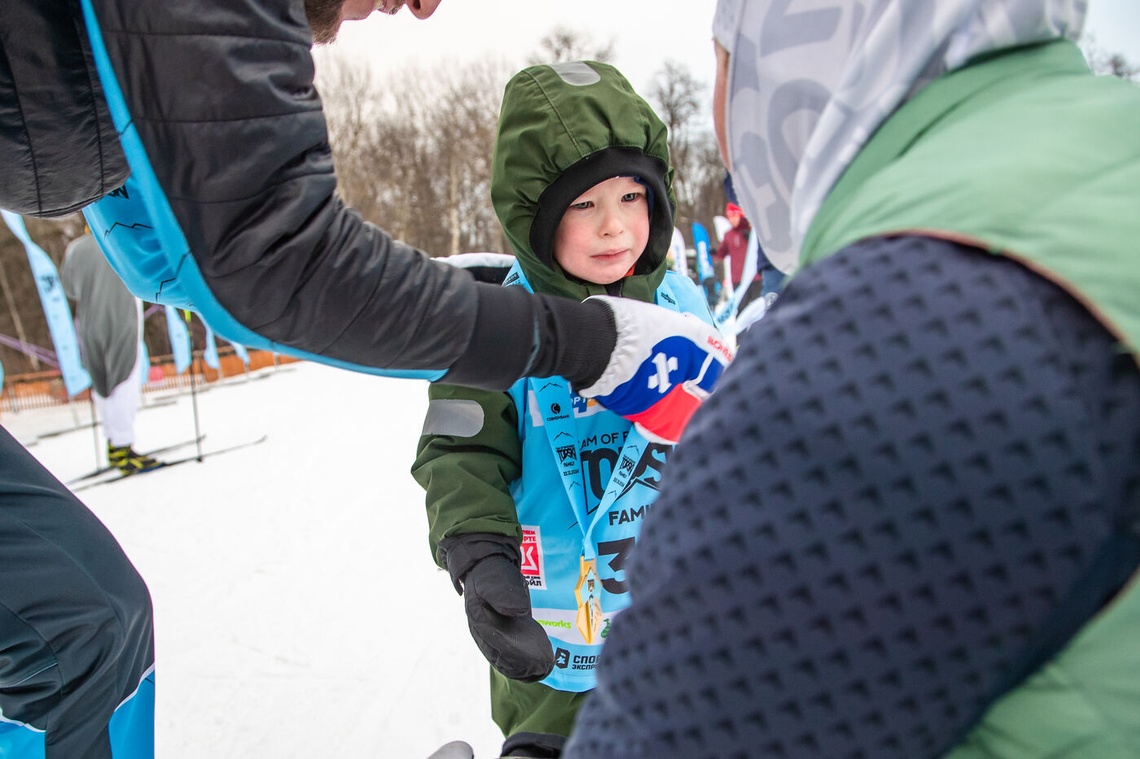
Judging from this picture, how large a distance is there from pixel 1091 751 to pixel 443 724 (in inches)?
88.8

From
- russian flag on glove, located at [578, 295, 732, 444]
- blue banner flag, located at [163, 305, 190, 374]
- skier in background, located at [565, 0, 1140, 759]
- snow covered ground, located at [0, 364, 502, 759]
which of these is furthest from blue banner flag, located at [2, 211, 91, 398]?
skier in background, located at [565, 0, 1140, 759]

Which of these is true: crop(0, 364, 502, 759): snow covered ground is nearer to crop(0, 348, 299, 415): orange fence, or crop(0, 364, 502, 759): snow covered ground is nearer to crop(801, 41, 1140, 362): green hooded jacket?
crop(801, 41, 1140, 362): green hooded jacket

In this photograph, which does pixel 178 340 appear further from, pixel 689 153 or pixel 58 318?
pixel 689 153

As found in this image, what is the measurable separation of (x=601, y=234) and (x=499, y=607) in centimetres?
85

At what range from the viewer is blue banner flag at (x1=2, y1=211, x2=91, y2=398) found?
6.33m

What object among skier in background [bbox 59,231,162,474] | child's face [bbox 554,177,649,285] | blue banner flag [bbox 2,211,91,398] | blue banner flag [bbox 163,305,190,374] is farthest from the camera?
blue banner flag [bbox 163,305,190,374]

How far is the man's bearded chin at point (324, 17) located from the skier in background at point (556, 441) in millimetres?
511

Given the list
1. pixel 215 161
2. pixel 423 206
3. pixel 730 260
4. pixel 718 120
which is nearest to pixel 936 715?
pixel 718 120

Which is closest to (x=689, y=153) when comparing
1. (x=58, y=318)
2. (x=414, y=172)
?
(x=414, y=172)

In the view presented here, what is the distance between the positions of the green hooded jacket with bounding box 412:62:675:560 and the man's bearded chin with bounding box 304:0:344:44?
511 mm

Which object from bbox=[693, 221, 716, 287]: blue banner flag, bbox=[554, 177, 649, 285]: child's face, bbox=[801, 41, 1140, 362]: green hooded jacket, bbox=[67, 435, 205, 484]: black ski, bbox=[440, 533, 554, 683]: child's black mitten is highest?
bbox=[801, 41, 1140, 362]: green hooded jacket

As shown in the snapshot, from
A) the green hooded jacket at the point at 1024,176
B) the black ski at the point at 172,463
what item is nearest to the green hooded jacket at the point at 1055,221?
the green hooded jacket at the point at 1024,176

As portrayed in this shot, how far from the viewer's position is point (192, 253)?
101 cm

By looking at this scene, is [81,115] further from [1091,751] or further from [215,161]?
[1091,751]
